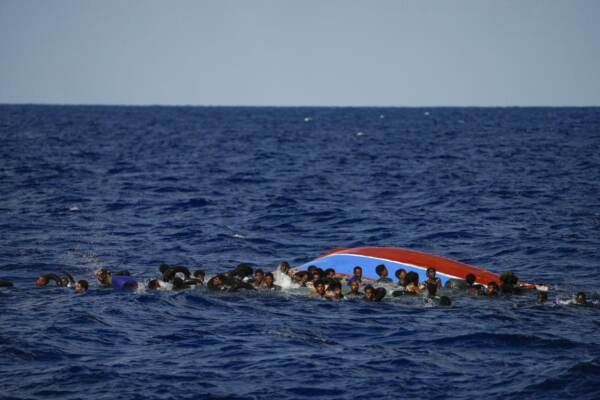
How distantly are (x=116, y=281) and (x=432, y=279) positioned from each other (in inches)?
334

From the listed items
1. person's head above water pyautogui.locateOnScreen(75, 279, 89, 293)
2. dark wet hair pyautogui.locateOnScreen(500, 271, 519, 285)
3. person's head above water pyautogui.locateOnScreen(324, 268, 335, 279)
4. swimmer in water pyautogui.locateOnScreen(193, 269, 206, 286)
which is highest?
dark wet hair pyautogui.locateOnScreen(500, 271, 519, 285)

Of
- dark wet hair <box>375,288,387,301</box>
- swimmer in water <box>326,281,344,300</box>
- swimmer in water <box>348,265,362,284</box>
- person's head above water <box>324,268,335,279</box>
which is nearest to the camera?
dark wet hair <box>375,288,387,301</box>

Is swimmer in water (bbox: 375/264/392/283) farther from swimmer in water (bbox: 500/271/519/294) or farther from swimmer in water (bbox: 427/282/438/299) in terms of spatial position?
swimmer in water (bbox: 500/271/519/294)

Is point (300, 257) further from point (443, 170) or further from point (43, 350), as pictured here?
point (443, 170)

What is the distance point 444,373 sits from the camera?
14.3 meters

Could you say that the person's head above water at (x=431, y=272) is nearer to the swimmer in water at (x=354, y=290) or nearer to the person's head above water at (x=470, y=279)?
the person's head above water at (x=470, y=279)

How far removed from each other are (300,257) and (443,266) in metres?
5.80

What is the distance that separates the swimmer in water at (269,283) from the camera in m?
21.0

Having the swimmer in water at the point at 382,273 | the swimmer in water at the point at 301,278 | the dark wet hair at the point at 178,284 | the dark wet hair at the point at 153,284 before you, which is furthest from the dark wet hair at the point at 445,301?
the dark wet hair at the point at 153,284

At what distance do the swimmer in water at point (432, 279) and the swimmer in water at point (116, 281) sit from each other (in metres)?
7.80

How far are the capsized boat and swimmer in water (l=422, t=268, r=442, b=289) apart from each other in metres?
0.45

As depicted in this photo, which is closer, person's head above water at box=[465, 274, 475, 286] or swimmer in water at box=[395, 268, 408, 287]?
person's head above water at box=[465, 274, 475, 286]

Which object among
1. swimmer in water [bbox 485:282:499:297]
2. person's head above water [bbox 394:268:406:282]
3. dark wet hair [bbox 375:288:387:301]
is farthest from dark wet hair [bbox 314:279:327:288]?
swimmer in water [bbox 485:282:499:297]

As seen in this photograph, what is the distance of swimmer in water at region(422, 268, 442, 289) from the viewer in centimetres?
2092
